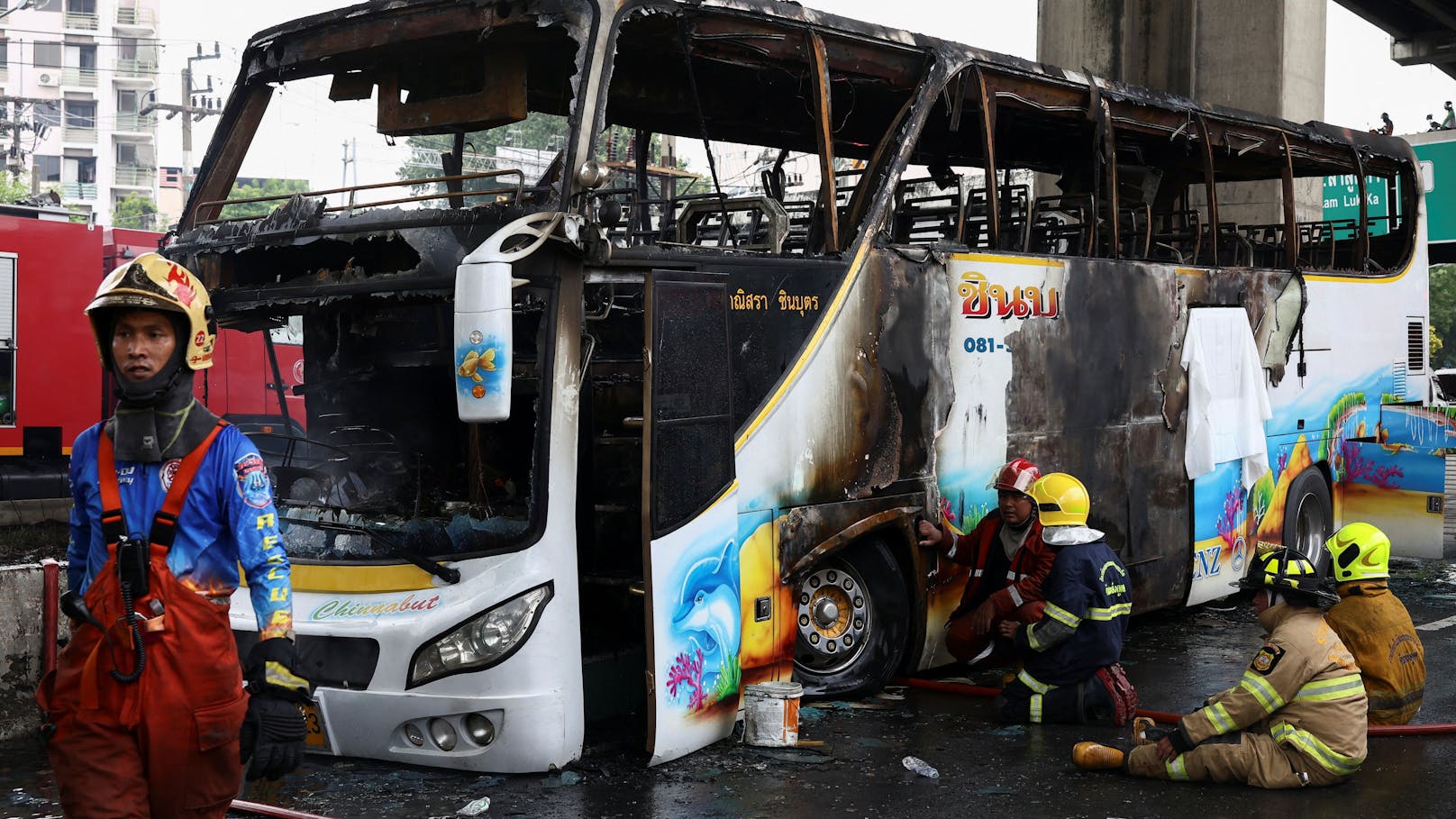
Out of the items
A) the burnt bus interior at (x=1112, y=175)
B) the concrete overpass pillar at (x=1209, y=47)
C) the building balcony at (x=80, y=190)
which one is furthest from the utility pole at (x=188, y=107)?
the burnt bus interior at (x=1112, y=175)

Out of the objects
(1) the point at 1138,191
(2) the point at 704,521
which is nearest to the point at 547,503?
(2) the point at 704,521

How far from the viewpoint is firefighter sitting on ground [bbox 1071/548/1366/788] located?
6387 millimetres

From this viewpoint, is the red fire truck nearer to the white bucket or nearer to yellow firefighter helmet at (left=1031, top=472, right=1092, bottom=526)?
the white bucket

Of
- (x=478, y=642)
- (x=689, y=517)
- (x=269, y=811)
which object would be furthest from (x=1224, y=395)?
(x=269, y=811)

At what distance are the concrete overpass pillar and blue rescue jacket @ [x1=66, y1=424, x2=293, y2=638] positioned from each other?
18.7 meters

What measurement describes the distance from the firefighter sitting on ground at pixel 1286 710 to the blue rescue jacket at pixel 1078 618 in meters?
1.07

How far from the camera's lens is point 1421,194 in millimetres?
13758

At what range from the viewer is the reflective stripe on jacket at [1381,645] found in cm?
727

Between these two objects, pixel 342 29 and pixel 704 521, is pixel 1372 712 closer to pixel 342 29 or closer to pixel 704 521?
pixel 704 521

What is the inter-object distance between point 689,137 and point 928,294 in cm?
231

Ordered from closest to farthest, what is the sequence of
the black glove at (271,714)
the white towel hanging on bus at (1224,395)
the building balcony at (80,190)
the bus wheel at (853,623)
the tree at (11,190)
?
the black glove at (271,714) < the bus wheel at (853,623) < the white towel hanging on bus at (1224,395) < the tree at (11,190) < the building balcony at (80,190)

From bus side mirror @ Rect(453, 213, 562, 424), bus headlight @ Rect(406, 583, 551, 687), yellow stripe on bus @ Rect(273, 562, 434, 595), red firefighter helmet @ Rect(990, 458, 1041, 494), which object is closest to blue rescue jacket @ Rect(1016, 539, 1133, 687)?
red firefighter helmet @ Rect(990, 458, 1041, 494)

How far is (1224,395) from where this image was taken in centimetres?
1080

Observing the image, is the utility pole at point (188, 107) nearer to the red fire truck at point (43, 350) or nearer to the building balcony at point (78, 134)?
the building balcony at point (78, 134)
